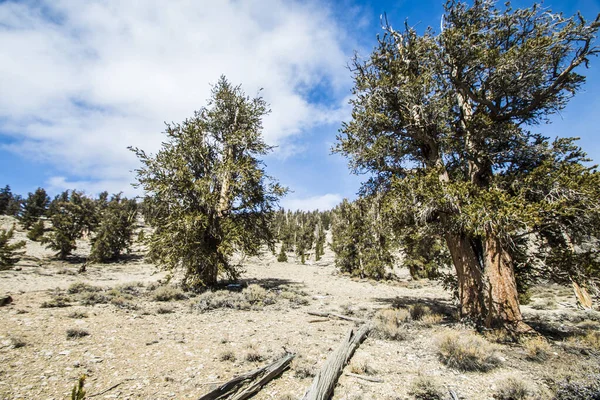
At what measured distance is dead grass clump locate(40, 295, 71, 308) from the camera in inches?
346

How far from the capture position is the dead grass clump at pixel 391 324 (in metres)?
8.01

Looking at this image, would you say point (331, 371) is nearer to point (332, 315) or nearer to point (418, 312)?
point (332, 315)

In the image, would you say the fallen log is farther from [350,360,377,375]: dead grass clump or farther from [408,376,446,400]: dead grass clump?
[408,376,446,400]: dead grass clump

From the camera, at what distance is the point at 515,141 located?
9062 millimetres

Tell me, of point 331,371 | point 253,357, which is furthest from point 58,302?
point 331,371

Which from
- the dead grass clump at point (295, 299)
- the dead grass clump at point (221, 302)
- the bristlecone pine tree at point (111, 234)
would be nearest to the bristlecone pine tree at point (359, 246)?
the dead grass clump at point (295, 299)

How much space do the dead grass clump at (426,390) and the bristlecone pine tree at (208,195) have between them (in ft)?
30.3

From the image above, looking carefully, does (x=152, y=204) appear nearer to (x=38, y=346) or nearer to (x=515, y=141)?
(x=38, y=346)

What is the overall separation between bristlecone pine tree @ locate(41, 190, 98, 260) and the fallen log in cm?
3235

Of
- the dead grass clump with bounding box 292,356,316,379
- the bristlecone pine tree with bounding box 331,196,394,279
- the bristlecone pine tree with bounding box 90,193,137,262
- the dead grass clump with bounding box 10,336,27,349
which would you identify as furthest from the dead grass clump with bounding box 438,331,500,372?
the bristlecone pine tree with bounding box 90,193,137,262

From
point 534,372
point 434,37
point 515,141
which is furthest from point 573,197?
point 434,37

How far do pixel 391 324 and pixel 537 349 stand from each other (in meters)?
3.67

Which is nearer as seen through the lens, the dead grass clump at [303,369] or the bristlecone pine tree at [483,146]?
the dead grass clump at [303,369]

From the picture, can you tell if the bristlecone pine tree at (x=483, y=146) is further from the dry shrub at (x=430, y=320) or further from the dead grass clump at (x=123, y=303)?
the dead grass clump at (x=123, y=303)
